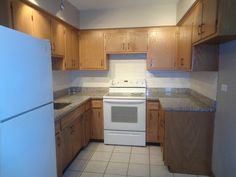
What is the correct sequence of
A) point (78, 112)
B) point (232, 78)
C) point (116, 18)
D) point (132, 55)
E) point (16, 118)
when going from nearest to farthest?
point (16, 118)
point (232, 78)
point (78, 112)
point (116, 18)
point (132, 55)

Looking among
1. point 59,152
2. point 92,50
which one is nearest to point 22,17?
point 59,152

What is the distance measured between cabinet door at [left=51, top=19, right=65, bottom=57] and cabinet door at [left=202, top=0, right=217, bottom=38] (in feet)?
6.56

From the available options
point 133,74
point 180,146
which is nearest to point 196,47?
point 180,146

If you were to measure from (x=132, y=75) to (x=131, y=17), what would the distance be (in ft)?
3.78

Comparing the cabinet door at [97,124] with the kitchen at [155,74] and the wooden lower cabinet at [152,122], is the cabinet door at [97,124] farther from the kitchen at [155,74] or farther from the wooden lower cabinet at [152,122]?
the wooden lower cabinet at [152,122]

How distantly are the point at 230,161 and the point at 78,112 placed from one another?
2.10 metres

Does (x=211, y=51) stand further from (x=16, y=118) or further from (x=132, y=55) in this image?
(x=16, y=118)

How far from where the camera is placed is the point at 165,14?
332 cm

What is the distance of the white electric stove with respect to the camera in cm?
322

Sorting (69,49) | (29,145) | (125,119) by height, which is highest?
(69,49)

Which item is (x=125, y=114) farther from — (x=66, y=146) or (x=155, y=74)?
(x=66, y=146)

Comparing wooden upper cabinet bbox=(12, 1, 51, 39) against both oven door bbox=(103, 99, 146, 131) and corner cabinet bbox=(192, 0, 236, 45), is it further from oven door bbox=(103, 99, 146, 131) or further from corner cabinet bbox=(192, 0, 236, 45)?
corner cabinet bbox=(192, 0, 236, 45)

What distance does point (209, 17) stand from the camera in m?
1.79

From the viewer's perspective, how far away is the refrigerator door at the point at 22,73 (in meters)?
1.05
